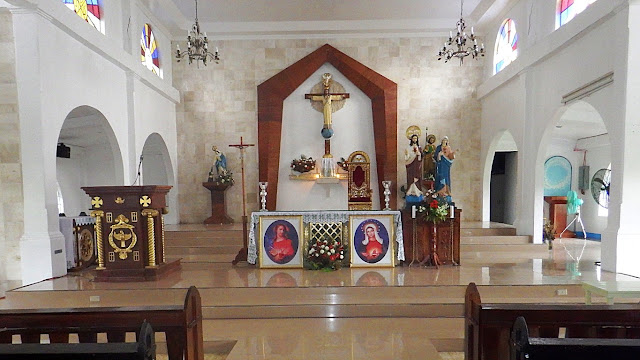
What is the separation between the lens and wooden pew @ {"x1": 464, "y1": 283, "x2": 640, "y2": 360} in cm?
221

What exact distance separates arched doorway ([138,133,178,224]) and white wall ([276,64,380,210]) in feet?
9.80

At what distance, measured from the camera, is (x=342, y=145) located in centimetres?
1045

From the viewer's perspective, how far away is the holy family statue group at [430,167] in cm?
654

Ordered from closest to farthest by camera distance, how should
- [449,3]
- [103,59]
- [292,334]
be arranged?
1. [292,334]
2. [103,59]
3. [449,3]

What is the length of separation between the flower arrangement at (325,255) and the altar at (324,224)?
0.70ft

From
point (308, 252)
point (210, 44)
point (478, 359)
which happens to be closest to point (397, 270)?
point (308, 252)

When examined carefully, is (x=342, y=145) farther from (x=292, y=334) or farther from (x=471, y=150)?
(x=292, y=334)

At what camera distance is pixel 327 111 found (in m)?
10.2

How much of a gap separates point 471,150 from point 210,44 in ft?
26.6

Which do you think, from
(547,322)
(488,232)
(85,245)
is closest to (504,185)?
(488,232)

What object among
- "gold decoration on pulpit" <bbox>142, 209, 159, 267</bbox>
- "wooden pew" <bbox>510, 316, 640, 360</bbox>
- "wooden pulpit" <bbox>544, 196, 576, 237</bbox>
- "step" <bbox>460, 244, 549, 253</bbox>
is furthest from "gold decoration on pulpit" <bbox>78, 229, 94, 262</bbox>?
"wooden pulpit" <bbox>544, 196, 576, 237</bbox>

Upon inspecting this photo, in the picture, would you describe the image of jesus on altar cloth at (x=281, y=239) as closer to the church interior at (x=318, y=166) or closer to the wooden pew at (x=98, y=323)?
the church interior at (x=318, y=166)

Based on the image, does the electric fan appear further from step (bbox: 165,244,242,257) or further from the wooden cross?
step (bbox: 165,244,242,257)

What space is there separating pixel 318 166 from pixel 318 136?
2.86 feet
